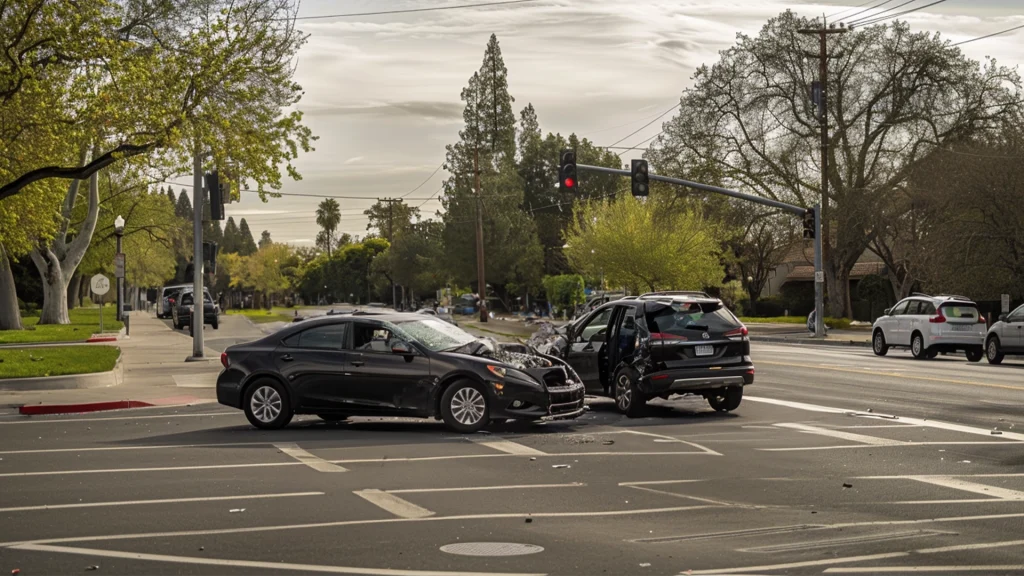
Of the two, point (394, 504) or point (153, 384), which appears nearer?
point (394, 504)

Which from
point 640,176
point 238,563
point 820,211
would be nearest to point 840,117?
point 820,211

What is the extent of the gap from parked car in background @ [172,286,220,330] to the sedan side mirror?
42.1 meters

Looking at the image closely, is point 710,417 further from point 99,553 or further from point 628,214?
point 628,214

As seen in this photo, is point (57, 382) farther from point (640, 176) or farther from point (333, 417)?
point (640, 176)

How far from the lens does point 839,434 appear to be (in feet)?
47.2

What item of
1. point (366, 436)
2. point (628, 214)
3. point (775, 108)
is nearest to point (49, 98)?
point (366, 436)

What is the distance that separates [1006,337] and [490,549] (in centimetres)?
2440

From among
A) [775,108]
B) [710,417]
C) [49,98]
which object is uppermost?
[775,108]

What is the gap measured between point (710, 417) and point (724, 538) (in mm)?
8691

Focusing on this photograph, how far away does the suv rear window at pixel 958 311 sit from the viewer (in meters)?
31.2

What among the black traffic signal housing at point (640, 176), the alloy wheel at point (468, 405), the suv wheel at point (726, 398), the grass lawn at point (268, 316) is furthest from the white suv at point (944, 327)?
the grass lawn at point (268, 316)

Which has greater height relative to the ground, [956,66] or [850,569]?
[956,66]

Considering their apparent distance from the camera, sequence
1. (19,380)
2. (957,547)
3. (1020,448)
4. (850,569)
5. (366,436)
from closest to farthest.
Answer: (850,569), (957,547), (1020,448), (366,436), (19,380)

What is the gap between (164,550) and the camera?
26.4 ft
